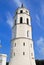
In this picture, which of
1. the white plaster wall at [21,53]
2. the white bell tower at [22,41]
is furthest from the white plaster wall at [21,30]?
the white plaster wall at [21,53]

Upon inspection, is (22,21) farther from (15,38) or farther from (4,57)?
(4,57)

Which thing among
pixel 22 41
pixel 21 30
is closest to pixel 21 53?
pixel 22 41

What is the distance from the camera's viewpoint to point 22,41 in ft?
118

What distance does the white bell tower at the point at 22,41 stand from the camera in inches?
1378

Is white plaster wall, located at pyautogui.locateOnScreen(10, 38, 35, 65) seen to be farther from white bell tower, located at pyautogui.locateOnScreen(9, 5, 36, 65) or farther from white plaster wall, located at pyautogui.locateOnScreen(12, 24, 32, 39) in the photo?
white plaster wall, located at pyautogui.locateOnScreen(12, 24, 32, 39)

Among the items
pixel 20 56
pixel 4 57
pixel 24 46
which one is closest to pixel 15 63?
pixel 20 56

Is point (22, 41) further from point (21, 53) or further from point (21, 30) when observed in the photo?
point (21, 30)

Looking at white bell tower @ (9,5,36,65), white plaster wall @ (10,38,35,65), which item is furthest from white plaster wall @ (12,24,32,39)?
white plaster wall @ (10,38,35,65)

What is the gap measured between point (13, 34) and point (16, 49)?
4496 millimetres

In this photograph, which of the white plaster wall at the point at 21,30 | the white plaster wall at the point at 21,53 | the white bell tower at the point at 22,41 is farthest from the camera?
the white plaster wall at the point at 21,30

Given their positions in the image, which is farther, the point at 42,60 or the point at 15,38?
the point at 42,60

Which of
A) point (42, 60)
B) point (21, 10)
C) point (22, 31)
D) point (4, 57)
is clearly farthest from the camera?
point (42, 60)

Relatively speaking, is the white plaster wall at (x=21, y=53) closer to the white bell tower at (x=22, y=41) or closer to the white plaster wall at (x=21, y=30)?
the white bell tower at (x=22, y=41)

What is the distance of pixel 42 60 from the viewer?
217ft
